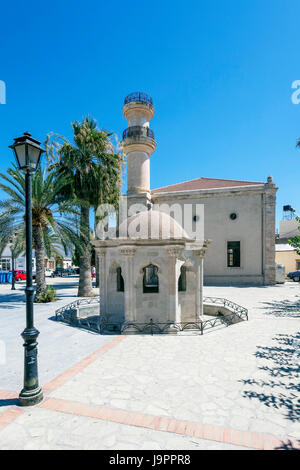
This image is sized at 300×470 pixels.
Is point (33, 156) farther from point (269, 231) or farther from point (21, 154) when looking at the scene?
point (269, 231)

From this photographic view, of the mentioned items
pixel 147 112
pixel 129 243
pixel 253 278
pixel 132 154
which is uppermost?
pixel 147 112

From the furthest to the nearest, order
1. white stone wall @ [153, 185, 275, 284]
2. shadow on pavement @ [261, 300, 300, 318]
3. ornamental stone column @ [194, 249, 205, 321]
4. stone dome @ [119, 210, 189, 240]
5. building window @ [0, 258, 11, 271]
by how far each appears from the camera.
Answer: building window @ [0, 258, 11, 271] → white stone wall @ [153, 185, 275, 284] → shadow on pavement @ [261, 300, 300, 318] → ornamental stone column @ [194, 249, 205, 321] → stone dome @ [119, 210, 189, 240]

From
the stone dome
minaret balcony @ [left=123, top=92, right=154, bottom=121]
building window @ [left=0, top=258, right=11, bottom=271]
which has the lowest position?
building window @ [left=0, top=258, right=11, bottom=271]

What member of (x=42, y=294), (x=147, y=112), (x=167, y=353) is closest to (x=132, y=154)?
(x=147, y=112)

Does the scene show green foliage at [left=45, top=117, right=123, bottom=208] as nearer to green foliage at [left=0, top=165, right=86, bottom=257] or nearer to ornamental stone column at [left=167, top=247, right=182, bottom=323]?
green foliage at [left=0, top=165, right=86, bottom=257]

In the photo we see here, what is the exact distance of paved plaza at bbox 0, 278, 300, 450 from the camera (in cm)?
398

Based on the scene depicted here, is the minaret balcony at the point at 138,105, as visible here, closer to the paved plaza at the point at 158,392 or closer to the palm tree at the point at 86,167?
the palm tree at the point at 86,167

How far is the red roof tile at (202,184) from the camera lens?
93.3 ft

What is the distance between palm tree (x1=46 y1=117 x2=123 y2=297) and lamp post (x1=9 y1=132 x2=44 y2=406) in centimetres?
1248

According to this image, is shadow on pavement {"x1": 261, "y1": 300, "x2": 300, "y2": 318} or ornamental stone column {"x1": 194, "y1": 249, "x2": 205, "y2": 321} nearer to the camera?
ornamental stone column {"x1": 194, "y1": 249, "x2": 205, "y2": 321}

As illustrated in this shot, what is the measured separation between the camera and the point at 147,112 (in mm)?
23234

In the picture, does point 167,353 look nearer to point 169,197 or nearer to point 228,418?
point 228,418

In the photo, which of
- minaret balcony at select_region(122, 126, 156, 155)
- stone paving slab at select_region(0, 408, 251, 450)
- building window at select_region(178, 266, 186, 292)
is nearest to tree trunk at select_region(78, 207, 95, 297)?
minaret balcony at select_region(122, 126, 156, 155)
